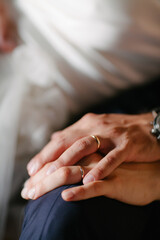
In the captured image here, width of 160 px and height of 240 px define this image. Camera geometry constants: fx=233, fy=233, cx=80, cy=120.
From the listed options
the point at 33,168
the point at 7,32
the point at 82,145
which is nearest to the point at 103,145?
the point at 82,145

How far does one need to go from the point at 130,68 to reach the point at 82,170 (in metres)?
0.38

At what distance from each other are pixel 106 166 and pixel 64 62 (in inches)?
15.1

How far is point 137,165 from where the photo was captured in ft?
1.67

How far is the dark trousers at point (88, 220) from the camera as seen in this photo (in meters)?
0.38

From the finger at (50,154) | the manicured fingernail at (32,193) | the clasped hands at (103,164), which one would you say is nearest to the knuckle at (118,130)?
the clasped hands at (103,164)

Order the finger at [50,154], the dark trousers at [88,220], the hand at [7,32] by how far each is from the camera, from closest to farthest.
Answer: the dark trousers at [88,220] < the finger at [50,154] < the hand at [7,32]

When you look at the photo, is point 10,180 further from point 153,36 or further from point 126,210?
point 153,36

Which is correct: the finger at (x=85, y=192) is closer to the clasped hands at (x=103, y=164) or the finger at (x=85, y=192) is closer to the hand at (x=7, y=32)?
the clasped hands at (x=103, y=164)

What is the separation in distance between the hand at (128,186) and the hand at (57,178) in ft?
0.11

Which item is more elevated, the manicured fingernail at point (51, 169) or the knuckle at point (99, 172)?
the manicured fingernail at point (51, 169)

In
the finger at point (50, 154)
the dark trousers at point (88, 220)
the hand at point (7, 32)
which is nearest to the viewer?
the dark trousers at point (88, 220)

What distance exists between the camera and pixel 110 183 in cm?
43

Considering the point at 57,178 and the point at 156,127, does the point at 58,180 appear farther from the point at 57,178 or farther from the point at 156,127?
the point at 156,127

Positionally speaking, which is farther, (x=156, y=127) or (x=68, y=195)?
(x=156, y=127)
